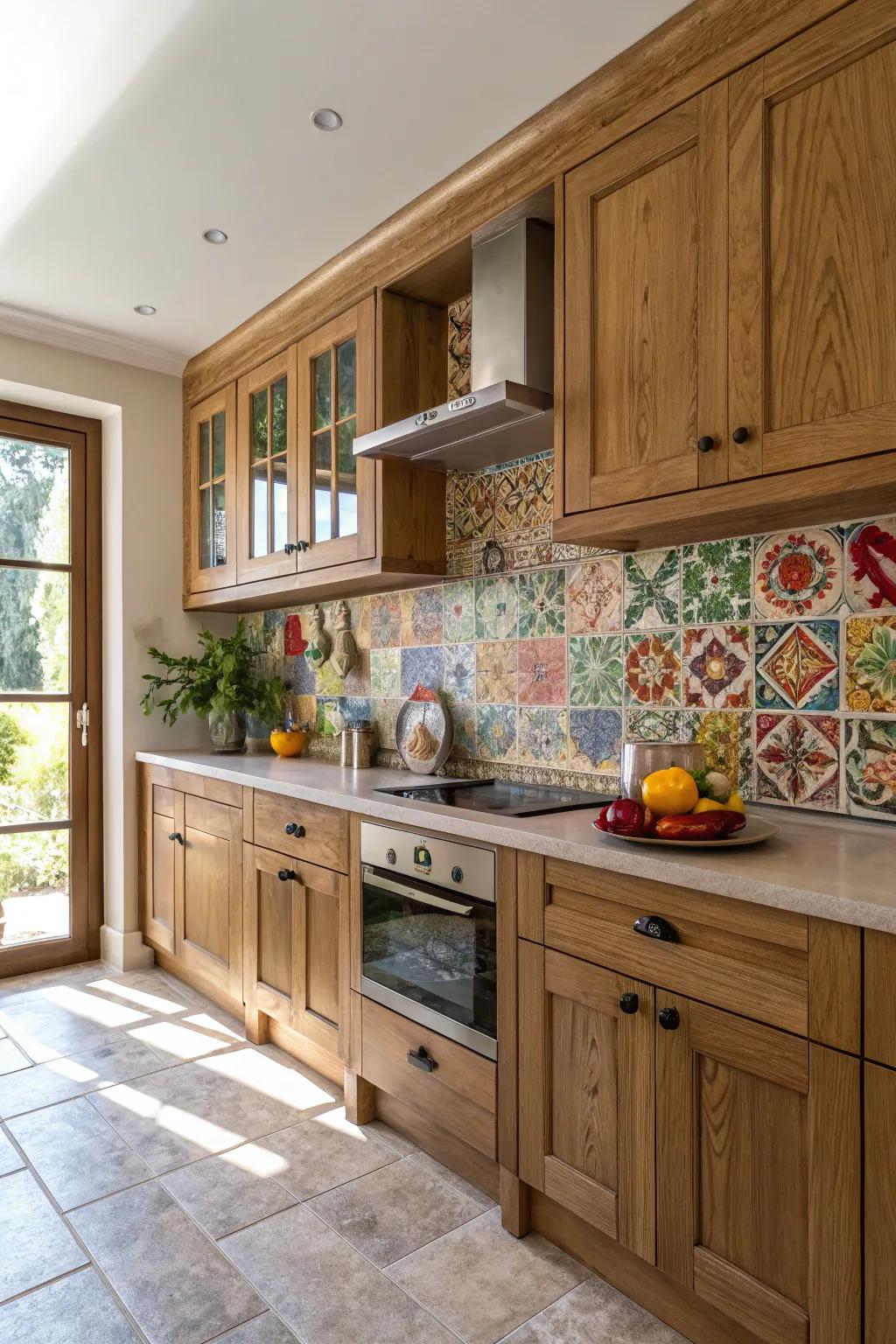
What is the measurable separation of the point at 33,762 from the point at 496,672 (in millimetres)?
2141

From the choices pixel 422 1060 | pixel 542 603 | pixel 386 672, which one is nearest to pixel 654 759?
pixel 542 603

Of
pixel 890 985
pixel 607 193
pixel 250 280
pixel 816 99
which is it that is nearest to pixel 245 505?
pixel 250 280

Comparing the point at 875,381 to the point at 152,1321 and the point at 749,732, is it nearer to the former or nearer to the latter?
the point at 749,732

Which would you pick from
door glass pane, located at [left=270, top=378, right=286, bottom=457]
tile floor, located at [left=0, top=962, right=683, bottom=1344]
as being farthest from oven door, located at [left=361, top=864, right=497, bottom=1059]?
door glass pane, located at [left=270, top=378, right=286, bottom=457]

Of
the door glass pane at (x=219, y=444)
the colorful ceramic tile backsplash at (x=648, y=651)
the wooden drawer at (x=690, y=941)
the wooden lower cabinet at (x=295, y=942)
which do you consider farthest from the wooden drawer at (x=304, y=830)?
the door glass pane at (x=219, y=444)

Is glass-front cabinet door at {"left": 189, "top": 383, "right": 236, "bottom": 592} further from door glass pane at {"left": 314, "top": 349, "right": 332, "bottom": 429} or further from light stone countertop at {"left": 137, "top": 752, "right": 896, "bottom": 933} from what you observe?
light stone countertop at {"left": 137, "top": 752, "right": 896, "bottom": 933}

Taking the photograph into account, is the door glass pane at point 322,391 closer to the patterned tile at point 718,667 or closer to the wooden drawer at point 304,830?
the wooden drawer at point 304,830

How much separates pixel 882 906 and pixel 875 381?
853 millimetres

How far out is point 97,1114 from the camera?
7.63ft

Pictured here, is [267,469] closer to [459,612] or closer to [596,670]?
[459,612]

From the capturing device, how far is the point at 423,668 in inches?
113

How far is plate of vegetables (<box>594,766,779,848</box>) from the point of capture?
1.50 m

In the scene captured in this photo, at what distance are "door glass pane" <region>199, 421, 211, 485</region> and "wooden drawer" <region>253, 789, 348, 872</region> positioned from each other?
5.27 ft

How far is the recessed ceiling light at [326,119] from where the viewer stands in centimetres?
201
